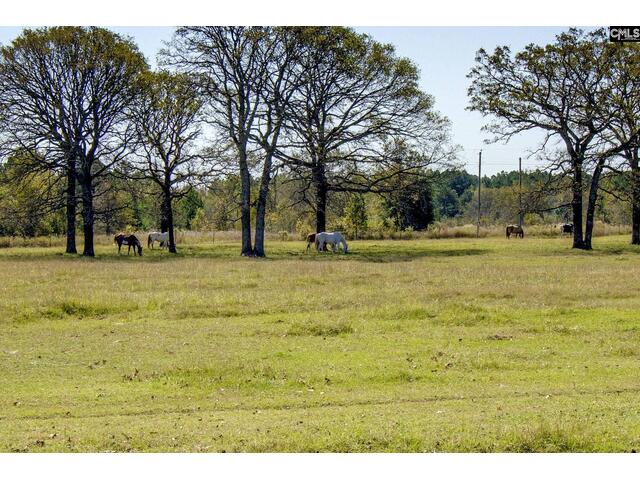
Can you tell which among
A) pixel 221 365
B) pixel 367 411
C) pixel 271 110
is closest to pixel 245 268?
pixel 271 110

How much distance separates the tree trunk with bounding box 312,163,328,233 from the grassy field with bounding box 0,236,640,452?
23632mm

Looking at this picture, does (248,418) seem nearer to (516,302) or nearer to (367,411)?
(367,411)

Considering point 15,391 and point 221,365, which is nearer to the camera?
point 15,391

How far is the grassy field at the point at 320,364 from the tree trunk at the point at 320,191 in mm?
23632

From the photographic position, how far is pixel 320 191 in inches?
2121

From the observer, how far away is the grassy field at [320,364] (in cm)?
931

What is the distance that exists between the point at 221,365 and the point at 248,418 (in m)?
3.46

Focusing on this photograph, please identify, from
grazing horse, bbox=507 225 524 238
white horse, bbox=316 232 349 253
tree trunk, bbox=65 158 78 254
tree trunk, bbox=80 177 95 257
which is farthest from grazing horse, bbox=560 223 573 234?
tree trunk, bbox=65 158 78 254

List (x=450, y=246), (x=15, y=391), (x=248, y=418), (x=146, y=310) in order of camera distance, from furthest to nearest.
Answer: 1. (x=450, y=246)
2. (x=146, y=310)
3. (x=15, y=391)
4. (x=248, y=418)

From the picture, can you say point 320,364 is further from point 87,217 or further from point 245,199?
point 87,217

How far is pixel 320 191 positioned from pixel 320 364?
1578 inches

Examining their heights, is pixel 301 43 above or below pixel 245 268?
above

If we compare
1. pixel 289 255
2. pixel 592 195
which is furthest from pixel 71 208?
pixel 592 195
